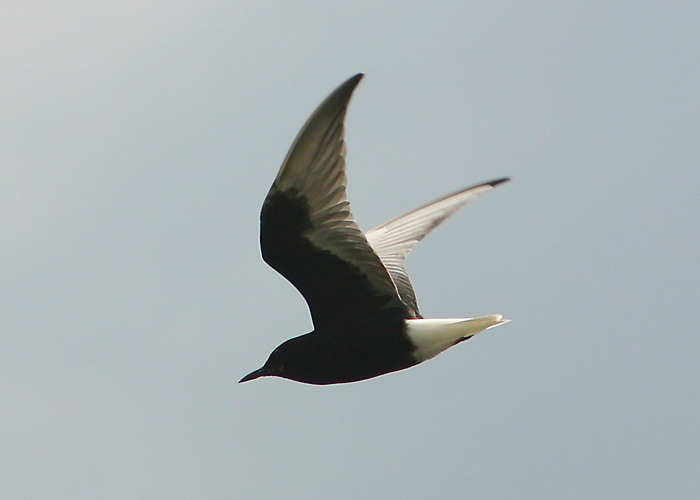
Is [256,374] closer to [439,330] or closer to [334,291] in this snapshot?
[334,291]

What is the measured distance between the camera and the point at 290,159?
888 cm

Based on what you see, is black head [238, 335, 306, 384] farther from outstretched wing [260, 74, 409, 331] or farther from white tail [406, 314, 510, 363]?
white tail [406, 314, 510, 363]

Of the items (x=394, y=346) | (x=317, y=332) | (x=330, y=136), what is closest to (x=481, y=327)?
(x=394, y=346)

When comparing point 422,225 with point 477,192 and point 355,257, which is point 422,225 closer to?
point 477,192

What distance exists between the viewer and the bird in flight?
29.9 ft

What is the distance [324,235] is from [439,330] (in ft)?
4.06

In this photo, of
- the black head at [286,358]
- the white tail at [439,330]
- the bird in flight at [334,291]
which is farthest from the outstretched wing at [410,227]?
the black head at [286,358]

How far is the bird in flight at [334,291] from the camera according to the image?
359 inches

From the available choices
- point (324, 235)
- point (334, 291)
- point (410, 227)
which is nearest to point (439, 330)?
point (334, 291)

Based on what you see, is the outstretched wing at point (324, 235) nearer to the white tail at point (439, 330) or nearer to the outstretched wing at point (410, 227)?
the white tail at point (439, 330)

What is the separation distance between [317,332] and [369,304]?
0.50 meters

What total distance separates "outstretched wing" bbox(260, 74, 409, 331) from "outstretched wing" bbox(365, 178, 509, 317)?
70.5 inches

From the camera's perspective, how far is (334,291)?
9711 mm

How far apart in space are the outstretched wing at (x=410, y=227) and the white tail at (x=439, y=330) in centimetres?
171
